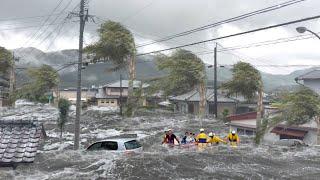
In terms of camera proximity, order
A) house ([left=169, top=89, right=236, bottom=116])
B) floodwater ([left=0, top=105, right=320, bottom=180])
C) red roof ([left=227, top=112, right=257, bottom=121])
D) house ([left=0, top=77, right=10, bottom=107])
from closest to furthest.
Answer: floodwater ([left=0, top=105, right=320, bottom=180])
red roof ([left=227, top=112, right=257, bottom=121])
house ([left=169, top=89, right=236, bottom=116])
house ([left=0, top=77, right=10, bottom=107])

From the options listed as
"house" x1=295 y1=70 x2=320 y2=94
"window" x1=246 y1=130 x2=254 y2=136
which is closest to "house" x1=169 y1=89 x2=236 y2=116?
"window" x1=246 y1=130 x2=254 y2=136

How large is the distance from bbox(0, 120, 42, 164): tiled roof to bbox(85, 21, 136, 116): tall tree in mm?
35621

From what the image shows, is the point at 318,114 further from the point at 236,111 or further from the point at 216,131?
the point at 236,111

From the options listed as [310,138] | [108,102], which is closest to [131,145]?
[310,138]

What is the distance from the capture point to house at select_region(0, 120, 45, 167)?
11.1 meters

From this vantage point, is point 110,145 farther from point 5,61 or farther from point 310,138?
point 5,61

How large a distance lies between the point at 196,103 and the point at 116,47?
17004mm

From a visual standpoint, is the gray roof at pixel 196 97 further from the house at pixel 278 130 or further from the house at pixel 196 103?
the house at pixel 278 130

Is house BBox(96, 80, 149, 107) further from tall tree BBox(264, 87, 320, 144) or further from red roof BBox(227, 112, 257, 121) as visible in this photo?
tall tree BBox(264, 87, 320, 144)

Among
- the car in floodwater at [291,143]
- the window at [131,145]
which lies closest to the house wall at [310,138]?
the car in floodwater at [291,143]

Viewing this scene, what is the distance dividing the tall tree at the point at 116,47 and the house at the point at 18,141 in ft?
117

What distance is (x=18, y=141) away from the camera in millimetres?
11883

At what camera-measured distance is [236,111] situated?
56.6 m

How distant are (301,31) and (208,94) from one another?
44.3m
